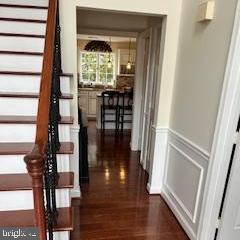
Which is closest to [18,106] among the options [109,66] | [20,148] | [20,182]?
[20,148]

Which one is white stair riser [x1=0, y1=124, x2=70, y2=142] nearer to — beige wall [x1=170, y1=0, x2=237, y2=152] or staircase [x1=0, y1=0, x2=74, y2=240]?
staircase [x1=0, y1=0, x2=74, y2=240]

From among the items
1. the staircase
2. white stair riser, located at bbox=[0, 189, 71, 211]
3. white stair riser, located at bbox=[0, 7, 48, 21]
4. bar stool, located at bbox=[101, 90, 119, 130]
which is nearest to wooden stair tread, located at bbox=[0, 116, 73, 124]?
the staircase

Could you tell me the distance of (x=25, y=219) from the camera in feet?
5.08

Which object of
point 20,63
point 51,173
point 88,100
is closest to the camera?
point 51,173

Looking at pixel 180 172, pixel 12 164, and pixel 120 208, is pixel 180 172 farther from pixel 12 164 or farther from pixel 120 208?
pixel 12 164

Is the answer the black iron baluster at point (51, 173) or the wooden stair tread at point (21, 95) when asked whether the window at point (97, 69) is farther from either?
the black iron baluster at point (51, 173)

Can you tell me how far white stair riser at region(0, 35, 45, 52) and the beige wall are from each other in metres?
1.56

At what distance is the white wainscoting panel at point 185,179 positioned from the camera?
84.1 inches

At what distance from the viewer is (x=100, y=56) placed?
27.9 feet

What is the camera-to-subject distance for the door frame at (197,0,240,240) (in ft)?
5.43

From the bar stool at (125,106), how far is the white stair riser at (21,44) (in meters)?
3.52

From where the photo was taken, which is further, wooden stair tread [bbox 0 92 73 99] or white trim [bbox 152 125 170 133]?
white trim [bbox 152 125 170 133]

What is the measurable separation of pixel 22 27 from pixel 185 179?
7.99 ft

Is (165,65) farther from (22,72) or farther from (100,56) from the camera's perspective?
(100,56)
